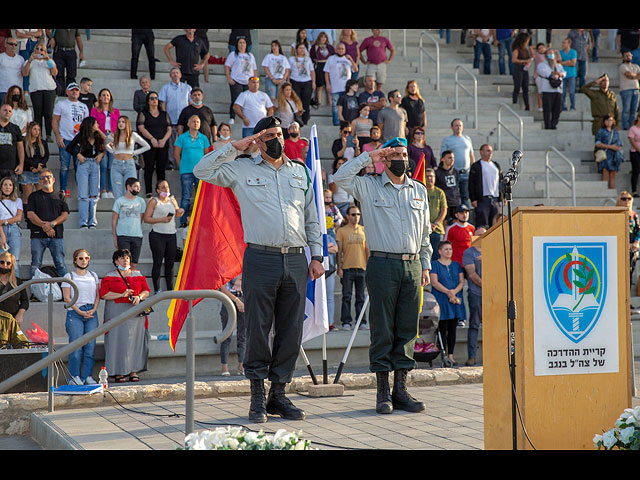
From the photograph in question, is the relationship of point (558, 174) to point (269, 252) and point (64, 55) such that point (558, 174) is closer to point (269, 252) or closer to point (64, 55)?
point (64, 55)

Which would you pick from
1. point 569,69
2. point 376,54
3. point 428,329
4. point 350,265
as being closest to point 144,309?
point 428,329

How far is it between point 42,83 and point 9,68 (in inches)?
27.4

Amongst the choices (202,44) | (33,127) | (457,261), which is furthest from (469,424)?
(202,44)

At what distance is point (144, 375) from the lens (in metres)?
11.3

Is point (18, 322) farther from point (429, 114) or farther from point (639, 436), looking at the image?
point (429, 114)

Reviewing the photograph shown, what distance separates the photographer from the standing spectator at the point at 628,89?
1905cm

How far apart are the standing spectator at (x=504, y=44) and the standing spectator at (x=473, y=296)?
930 centimetres

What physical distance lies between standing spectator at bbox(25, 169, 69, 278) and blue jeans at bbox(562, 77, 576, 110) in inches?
496

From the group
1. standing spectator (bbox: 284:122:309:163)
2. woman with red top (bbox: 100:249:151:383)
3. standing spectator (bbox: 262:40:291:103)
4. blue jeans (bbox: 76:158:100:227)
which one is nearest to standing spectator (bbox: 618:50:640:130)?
standing spectator (bbox: 262:40:291:103)

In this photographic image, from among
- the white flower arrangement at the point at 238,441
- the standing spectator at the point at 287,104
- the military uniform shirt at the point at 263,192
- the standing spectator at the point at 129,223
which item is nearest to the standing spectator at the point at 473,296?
the standing spectator at the point at 287,104

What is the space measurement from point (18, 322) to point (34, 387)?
6.89 feet

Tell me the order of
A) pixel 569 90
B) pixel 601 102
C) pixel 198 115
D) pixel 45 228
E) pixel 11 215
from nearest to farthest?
1. pixel 45 228
2. pixel 11 215
3. pixel 198 115
4. pixel 601 102
5. pixel 569 90

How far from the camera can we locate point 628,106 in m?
19.5

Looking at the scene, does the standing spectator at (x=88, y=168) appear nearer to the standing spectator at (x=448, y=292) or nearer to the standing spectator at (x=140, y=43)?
the standing spectator at (x=140, y=43)
